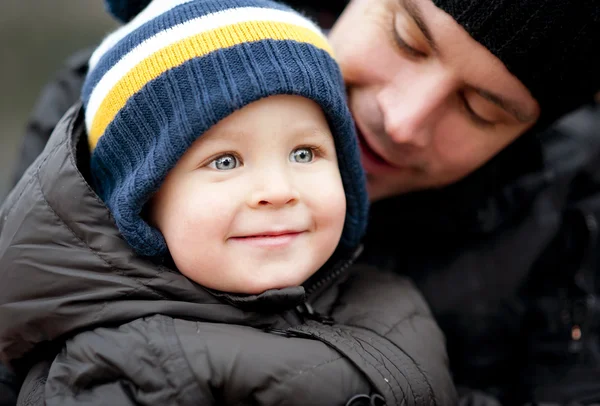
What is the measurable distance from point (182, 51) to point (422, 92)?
583 mm

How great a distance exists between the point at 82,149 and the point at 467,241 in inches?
46.8

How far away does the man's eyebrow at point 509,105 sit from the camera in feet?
5.16

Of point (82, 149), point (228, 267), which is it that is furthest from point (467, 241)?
point (82, 149)

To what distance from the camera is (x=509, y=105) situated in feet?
5.28

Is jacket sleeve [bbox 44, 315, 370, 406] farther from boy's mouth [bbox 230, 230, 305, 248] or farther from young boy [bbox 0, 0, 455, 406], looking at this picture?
boy's mouth [bbox 230, 230, 305, 248]

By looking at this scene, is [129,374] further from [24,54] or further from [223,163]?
[24,54]

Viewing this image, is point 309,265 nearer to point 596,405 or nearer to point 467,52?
point 467,52

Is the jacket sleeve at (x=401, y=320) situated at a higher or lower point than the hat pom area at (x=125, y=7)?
lower

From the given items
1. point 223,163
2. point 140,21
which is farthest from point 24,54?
point 223,163

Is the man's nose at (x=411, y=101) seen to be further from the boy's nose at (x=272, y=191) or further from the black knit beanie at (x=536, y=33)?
the boy's nose at (x=272, y=191)

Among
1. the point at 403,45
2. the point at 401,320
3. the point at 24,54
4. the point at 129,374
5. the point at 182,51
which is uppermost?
the point at 403,45

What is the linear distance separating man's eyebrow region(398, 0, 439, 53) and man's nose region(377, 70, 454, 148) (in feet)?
0.23

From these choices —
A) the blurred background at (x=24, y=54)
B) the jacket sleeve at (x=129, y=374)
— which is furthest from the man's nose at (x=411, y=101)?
the blurred background at (x=24, y=54)

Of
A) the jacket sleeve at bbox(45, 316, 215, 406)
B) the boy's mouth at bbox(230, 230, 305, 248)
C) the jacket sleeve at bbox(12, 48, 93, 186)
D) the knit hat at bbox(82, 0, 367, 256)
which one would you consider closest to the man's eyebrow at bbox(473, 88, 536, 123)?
the knit hat at bbox(82, 0, 367, 256)
